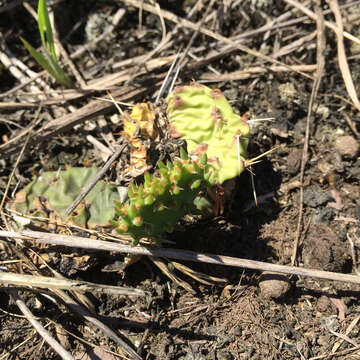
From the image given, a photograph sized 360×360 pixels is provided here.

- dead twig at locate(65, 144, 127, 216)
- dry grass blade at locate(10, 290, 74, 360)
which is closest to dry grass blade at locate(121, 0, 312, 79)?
dead twig at locate(65, 144, 127, 216)

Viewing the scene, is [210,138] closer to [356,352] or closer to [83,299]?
[83,299]

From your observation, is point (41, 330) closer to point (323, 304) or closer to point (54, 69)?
point (323, 304)

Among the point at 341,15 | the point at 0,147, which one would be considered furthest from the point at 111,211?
the point at 341,15

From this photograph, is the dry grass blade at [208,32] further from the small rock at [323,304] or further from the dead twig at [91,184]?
the small rock at [323,304]

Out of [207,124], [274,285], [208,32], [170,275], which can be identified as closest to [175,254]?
[170,275]

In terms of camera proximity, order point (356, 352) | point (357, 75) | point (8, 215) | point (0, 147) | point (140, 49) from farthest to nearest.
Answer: point (140, 49)
point (357, 75)
point (0, 147)
point (8, 215)
point (356, 352)

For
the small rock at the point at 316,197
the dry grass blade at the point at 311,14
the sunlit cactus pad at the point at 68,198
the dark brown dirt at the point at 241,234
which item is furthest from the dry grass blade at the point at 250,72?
the sunlit cactus pad at the point at 68,198
